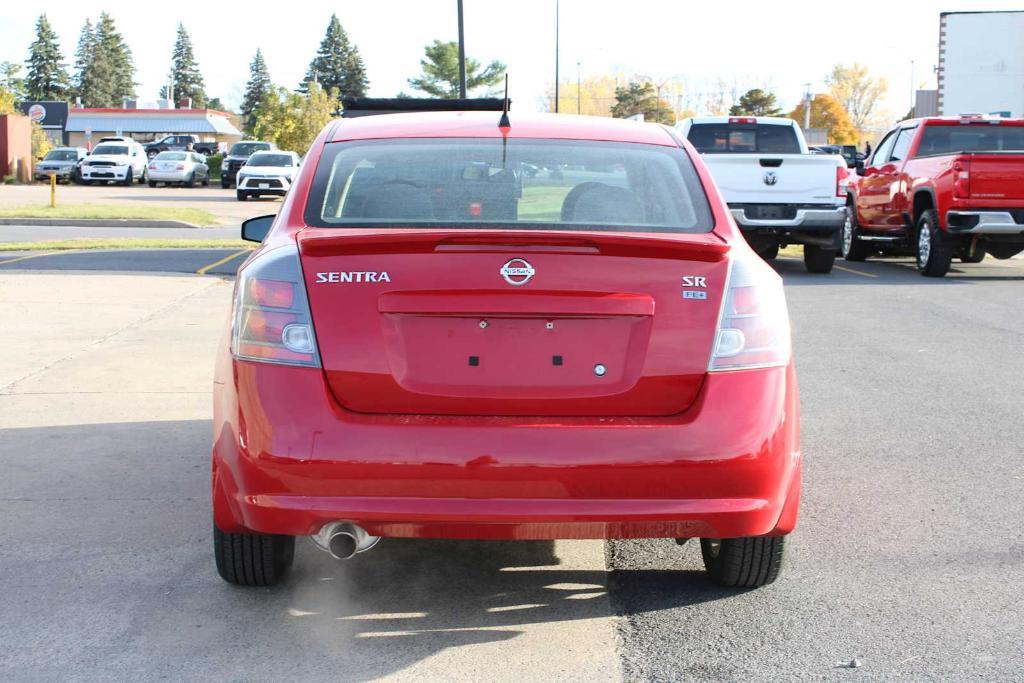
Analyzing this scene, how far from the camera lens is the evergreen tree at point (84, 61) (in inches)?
5276

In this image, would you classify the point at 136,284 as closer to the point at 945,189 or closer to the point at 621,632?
the point at 945,189

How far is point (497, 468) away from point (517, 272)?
580 millimetres

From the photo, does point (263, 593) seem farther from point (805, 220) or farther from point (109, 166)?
point (109, 166)

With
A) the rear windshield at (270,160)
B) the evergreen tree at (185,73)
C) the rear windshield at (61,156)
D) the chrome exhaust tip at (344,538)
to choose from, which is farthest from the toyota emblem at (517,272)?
the evergreen tree at (185,73)

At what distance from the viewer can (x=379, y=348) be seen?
3744mm

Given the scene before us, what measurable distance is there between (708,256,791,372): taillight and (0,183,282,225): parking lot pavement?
78.9 ft

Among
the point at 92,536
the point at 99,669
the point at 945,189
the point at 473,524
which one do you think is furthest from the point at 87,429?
the point at 945,189

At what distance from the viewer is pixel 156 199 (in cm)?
3716

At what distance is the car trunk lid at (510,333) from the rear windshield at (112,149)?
159 ft

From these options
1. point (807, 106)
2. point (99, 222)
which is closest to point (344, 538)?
point (99, 222)

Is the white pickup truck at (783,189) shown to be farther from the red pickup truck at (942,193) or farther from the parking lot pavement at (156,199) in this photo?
the parking lot pavement at (156,199)

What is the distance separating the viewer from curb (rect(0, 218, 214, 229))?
2409 centimetres

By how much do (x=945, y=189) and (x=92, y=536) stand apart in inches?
502

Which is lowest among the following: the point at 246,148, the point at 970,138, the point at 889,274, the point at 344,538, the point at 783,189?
the point at 889,274
